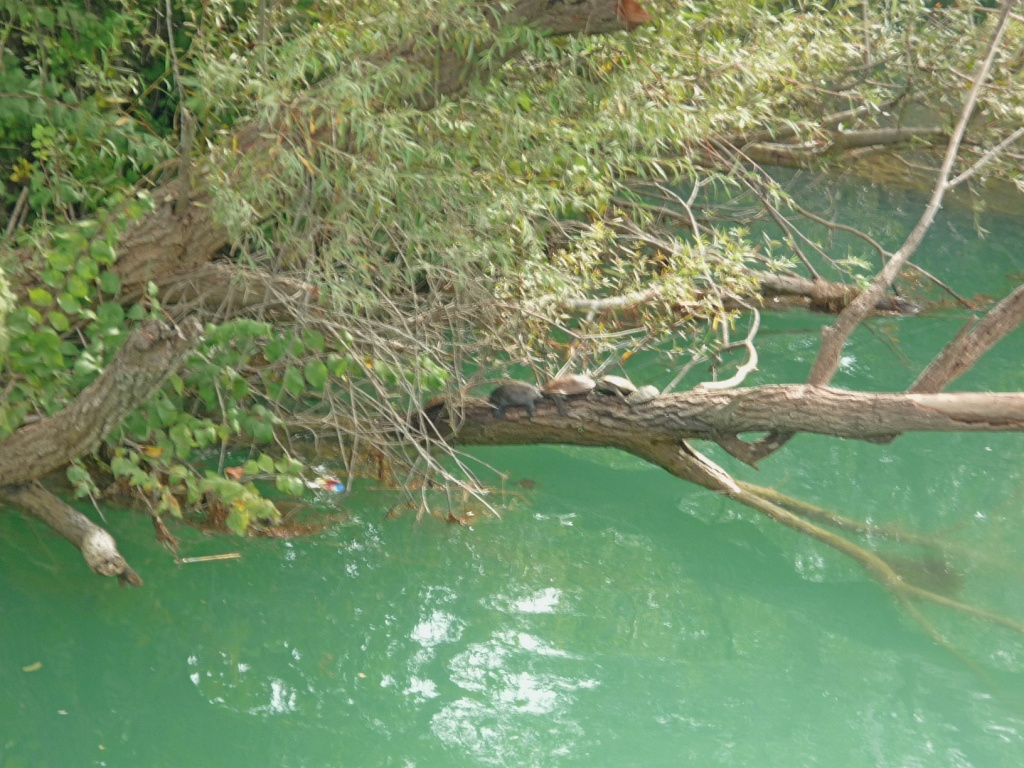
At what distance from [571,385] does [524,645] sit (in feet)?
A: 3.99

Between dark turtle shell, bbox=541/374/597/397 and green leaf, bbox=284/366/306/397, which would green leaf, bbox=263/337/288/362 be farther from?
dark turtle shell, bbox=541/374/597/397

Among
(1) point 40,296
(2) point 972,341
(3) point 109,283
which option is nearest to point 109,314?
(3) point 109,283

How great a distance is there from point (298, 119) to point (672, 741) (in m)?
2.55

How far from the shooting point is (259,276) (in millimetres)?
4027

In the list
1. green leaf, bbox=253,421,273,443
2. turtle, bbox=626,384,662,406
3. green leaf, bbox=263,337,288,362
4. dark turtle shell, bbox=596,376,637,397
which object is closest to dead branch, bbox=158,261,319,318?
green leaf, bbox=263,337,288,362

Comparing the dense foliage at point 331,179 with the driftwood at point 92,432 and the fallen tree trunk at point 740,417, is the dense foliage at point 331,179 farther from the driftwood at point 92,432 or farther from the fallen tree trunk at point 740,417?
the fallen tree trunk at point 740,417

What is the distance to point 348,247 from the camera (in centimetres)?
383

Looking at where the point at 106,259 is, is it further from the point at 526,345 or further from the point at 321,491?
the point at 526,345

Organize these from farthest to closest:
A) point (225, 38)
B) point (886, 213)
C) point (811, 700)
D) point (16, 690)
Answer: point (886, 213) < point (225, 38) < point (811, 700) < point (16, 690)

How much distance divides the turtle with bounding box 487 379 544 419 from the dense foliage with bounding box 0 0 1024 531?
0.17 metres

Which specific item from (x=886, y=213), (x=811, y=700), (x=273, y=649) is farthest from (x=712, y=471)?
(x=886, y=213)

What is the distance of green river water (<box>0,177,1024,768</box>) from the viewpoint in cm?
346

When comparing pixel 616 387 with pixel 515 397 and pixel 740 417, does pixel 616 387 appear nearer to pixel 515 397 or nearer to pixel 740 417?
pixel 515 397

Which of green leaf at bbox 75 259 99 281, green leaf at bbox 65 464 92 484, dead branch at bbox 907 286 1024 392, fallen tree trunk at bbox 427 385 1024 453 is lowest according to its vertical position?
fallen tree trunk at bbox 427 385 1024 453
